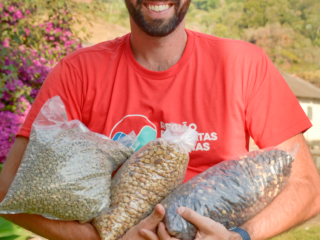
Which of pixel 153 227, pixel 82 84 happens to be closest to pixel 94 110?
pixel 82 84

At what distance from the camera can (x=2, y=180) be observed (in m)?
1.56

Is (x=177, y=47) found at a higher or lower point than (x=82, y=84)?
higher

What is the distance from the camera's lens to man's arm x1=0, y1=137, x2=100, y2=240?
130 cm

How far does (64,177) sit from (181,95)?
708 millimetres

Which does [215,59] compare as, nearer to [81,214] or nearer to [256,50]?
[256,50]

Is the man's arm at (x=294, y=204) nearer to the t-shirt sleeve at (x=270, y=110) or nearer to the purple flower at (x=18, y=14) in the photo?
the t-shirt sleeve at (x=270, y=110)

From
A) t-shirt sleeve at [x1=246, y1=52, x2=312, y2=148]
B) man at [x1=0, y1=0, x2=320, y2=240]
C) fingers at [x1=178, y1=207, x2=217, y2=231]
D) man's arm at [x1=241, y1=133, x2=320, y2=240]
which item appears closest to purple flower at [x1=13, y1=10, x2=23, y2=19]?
man at [x1=0, y1=0, x2=320, y2=240]

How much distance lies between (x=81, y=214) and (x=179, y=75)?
82 centimetres

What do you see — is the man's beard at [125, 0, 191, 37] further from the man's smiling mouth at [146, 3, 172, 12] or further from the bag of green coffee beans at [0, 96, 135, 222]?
the bag of green coffee beans at [0, 96, 135, 222]

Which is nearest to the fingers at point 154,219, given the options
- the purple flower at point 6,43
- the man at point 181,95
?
the man at point 181,95

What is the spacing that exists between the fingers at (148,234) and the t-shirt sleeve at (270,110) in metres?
0.72

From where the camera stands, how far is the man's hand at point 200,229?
1080mm

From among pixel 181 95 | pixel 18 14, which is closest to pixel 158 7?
pixel 181 95

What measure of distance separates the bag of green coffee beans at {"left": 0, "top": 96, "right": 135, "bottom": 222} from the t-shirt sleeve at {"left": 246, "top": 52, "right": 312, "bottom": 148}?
0.67 metres
